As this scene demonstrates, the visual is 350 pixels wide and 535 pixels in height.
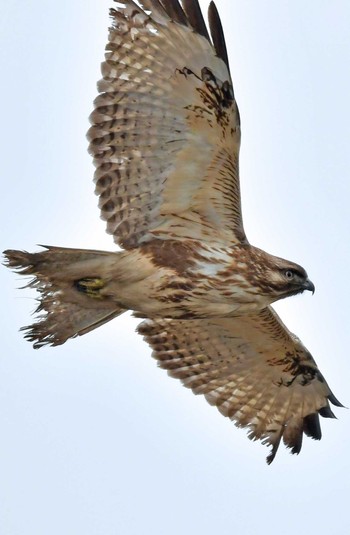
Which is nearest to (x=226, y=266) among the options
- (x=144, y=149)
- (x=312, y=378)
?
(x=144, y=149)

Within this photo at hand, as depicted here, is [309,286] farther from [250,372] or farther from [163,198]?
[250,372]

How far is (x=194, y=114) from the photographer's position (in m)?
11.1

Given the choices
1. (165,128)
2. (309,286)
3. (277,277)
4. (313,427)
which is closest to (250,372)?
(313,427)

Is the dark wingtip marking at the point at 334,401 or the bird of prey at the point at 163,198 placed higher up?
the bird of prey at the point at 163,198

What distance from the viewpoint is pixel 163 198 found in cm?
1152

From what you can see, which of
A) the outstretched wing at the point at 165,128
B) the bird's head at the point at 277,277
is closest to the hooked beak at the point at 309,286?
the bird's head at the point at 277,277

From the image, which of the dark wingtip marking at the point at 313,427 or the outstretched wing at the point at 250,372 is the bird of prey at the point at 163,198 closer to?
the outstretched wing at the point at 250,372

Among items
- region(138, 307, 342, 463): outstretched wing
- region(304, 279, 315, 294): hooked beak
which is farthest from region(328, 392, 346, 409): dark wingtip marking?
region(304, 279, 315, 294): hooked beak

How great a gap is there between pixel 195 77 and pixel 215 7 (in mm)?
557

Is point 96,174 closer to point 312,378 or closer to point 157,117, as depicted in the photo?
point 157,117

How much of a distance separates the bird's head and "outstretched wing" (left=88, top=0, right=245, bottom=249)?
0.95 feet

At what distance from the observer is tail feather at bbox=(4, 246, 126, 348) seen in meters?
11.2

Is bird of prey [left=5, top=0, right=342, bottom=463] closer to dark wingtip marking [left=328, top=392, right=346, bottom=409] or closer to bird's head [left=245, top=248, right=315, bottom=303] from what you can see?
bird's head [left=245, top=248, right=315, bottom=303]

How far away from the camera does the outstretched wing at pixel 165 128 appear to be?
11.0m
